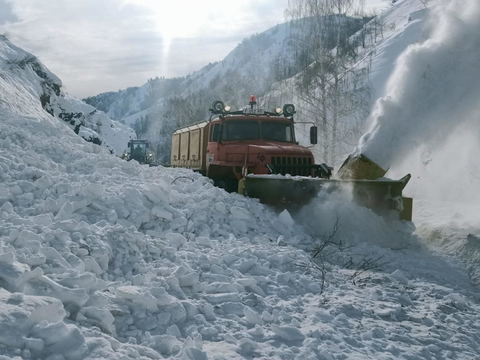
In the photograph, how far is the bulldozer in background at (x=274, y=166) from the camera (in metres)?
7.61

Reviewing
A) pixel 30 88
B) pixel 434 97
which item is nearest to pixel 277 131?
pixel 434 97

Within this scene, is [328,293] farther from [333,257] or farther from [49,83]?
[49,83]

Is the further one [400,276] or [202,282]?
[400,276]

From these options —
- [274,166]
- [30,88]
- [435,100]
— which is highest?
[30,88]

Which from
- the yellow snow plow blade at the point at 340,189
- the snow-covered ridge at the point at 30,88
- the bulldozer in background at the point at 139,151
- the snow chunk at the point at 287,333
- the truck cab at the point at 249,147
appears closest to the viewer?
the snow chunk at the point at 287,333

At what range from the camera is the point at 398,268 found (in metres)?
5.87

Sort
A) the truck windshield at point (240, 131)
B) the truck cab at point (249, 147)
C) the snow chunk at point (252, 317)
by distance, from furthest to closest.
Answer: the truck windshield at point (240, 131)
the truck cab at point (249, 147)
the snow chunk at point (252, 317)

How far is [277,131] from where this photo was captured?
10.2 m

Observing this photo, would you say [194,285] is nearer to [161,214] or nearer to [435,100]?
[161,214]

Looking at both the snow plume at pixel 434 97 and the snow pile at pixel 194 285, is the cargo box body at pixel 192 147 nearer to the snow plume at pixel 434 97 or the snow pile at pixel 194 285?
the snow pile at pixel 194 285

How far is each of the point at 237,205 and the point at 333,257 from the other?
187 centimetres

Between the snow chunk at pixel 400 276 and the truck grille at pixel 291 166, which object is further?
the truck grille at pixel 291 166

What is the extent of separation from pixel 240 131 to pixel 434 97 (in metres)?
4.21

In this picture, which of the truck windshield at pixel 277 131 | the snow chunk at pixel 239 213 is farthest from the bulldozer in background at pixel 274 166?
the snow chunk at pixel 239 213
